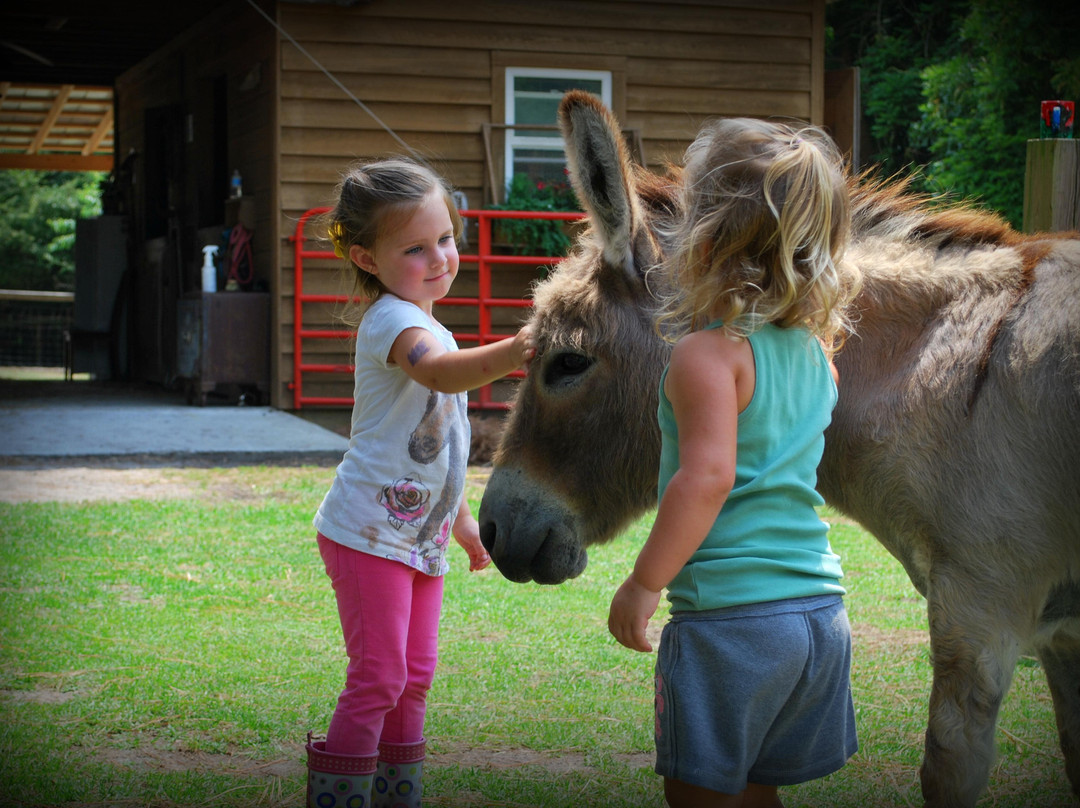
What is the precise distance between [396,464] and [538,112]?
31.1 feet

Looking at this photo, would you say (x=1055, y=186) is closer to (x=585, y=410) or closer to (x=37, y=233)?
(x=585, y=410)

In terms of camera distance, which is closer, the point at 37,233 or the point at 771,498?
the point at 771,498

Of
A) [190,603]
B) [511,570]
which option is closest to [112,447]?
[190,603]

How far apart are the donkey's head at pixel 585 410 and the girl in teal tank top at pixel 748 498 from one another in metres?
0.44

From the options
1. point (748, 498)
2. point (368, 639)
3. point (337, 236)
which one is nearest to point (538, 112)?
point (337, 236)

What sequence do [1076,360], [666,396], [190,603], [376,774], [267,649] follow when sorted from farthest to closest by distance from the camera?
1. [190,603]
2. [267,649]
3. [376,774]
4. [1076,360]
5. [666,396]

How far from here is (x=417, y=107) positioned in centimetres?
1109

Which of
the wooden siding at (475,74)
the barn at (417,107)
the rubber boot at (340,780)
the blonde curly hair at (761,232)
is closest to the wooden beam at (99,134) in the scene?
the barn at (417,107)

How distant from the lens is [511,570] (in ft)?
8.07

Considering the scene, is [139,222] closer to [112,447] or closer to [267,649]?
[112,447]

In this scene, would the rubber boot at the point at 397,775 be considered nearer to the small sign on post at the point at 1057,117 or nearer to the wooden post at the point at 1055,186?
the wooden post at the point at 1055,186

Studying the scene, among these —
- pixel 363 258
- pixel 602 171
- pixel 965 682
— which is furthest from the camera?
pixel 363 258

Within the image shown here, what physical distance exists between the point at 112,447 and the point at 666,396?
7.70 m

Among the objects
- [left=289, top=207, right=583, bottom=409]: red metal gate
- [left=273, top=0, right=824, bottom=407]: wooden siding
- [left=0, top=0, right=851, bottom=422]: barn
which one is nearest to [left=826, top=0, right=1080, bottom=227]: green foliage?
[left=273, top=0, right=824, bottom=407]: wooden siding
